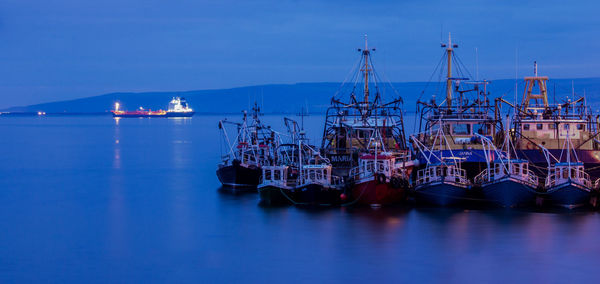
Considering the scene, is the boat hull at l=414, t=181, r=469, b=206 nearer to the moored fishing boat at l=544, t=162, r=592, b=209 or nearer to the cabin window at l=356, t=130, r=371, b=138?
the moored fishing boat at l=544, t=162, r=592, b=209

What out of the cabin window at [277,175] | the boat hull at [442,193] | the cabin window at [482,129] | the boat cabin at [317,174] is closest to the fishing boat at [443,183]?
the boat hull at [442,193]

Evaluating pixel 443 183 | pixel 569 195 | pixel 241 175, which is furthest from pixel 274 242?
pixel 241 175

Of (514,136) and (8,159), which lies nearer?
(514,136)

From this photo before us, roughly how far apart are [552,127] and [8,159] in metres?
64.5

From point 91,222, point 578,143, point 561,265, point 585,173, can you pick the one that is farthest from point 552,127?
point 91,222

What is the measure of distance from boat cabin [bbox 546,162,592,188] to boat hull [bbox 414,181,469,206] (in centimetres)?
438

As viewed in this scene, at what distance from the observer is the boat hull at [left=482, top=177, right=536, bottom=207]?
1490 inches

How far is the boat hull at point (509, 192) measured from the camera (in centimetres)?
3784

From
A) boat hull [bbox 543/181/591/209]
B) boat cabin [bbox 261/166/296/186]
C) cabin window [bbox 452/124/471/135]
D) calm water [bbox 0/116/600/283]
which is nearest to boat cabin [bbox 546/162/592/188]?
boat hull [bbox 543/181/591/209]

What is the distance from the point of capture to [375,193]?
128 ft

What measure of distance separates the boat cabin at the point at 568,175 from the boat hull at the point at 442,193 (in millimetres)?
4382

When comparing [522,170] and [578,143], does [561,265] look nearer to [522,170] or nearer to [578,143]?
[522,170]

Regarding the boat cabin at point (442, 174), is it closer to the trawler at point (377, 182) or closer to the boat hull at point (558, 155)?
the trawler at point (377, 182)

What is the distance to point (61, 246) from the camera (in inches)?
1356
